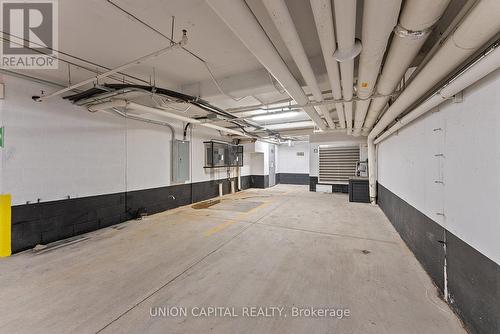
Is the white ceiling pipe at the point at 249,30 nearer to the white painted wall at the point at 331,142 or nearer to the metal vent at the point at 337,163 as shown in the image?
the white painted wall at the point at 331,142

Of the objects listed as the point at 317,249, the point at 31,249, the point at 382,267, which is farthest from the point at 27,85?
the point at 382,267

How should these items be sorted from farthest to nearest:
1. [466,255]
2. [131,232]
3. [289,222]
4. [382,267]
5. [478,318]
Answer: [289,222]
[131,232]
[382,267]
[466,255]
[478,318]

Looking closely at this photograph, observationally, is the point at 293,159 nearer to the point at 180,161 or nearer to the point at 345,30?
the point at 180,161

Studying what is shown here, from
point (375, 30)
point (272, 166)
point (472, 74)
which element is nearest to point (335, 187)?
point (272, 166)

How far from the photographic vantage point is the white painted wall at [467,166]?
1.24m

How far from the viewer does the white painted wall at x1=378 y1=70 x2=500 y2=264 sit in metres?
1.24

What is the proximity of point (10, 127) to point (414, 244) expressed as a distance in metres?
5.57

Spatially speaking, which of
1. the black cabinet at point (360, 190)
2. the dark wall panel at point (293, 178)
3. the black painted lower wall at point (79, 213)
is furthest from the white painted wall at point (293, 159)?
the black painted lower wall at point (79, 213)

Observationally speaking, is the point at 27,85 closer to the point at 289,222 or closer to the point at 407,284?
the point at 289,222

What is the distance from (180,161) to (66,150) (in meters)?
2.50

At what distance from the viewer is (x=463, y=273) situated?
5.04 feet

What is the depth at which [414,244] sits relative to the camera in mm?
2619

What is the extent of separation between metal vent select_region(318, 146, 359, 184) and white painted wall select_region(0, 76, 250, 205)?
5925 millimetres

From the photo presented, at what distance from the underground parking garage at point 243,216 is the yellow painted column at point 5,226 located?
0.01 meters
